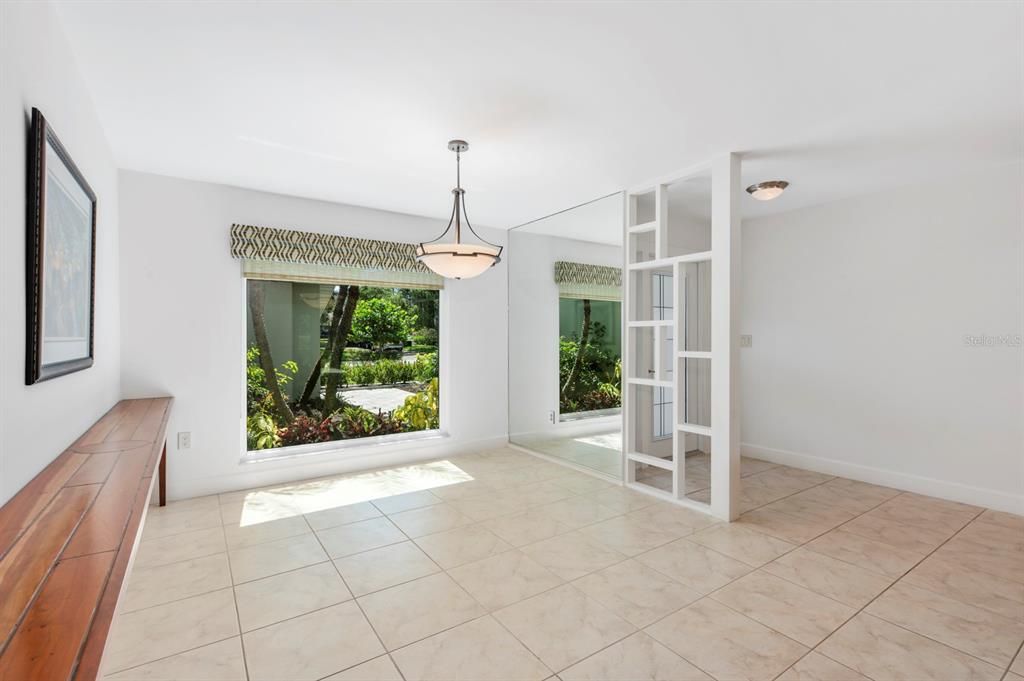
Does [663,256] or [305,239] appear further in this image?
[305,239]

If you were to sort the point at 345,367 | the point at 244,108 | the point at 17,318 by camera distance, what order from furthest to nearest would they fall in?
the point at 345,367 < the point at 244,108 < the point at 17,318

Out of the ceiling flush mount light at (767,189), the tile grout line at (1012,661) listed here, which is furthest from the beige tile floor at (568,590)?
the ceiling flush mount light at (767,189)

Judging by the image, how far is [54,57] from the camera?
70.0 inches

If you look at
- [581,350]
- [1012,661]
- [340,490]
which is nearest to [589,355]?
[581,350]

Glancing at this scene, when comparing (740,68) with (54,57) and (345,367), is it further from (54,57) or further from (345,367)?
(345,367)

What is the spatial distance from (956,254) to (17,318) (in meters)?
5.35

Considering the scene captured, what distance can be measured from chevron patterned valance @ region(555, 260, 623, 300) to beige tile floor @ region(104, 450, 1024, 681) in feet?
5.53

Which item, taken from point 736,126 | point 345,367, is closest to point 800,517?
point 736,126

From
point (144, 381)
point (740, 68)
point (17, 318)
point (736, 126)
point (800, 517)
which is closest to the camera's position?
point (17, 318)

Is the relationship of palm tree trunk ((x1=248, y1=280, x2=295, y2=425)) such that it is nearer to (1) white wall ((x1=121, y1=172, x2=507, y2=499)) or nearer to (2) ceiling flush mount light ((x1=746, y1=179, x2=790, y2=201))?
(1) white wall ((x1=121, y1=172, x2=507, y2=499))

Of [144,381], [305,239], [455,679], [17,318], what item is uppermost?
[305,239]

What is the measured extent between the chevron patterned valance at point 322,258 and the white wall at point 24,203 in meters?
1.37

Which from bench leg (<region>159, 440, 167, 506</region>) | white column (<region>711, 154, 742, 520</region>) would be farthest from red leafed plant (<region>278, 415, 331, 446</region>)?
white column (<region>711, 154, 742, 520</region>)

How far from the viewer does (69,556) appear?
1.12 metres
